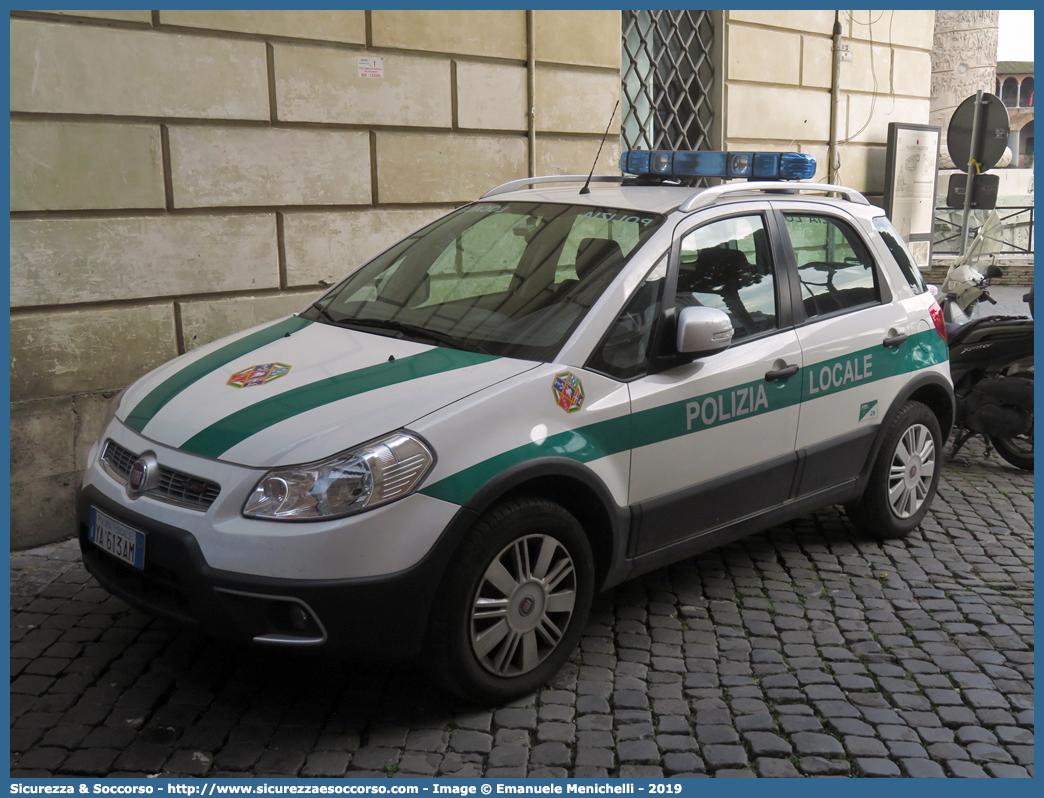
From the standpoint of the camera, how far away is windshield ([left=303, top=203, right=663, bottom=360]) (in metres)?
3.72

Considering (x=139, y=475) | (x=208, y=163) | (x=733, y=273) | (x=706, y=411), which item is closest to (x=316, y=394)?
(x=139, y=475)

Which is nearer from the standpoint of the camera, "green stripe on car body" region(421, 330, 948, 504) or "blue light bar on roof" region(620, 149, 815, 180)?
"green stripe on car body" region(421, 330, 948, 504)

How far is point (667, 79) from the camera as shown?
9.09 metres

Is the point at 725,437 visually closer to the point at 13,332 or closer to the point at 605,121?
the point at 13,332

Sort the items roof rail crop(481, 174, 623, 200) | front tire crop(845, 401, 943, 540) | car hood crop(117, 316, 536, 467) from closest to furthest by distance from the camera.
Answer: car hood crop(117, 316, 536, 467), roof rail crop(481, 174, 623, 200), front tire crop(845, 401, 943, 540)

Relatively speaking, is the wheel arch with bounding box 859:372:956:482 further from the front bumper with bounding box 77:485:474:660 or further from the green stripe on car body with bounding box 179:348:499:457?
the front bumper with bounding box 77:485:474:660

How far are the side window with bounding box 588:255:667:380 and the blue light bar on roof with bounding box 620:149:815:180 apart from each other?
899 mm

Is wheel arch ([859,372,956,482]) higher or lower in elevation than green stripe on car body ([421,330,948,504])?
lower

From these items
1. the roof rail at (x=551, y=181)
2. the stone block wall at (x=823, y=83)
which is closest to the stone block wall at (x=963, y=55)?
the stone block wall at (x=823, y=83)

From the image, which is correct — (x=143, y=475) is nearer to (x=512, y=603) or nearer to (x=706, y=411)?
(x=512, y=603)

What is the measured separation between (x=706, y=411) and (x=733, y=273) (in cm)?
65

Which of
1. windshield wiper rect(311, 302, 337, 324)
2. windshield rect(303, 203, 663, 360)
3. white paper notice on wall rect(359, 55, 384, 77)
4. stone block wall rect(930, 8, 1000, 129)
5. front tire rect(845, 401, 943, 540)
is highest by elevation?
stone block wall rect(930, 8, 1000, 129)

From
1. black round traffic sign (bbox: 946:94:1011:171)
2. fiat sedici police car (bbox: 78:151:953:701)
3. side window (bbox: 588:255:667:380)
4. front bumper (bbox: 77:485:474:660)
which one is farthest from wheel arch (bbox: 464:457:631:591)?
black round traffic sign (bbox: 946:94:1011:171)

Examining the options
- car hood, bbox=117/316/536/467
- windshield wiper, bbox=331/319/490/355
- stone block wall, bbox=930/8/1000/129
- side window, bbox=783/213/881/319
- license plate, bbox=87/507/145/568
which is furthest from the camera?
stone block wall, bbox=930/8/1000/129
